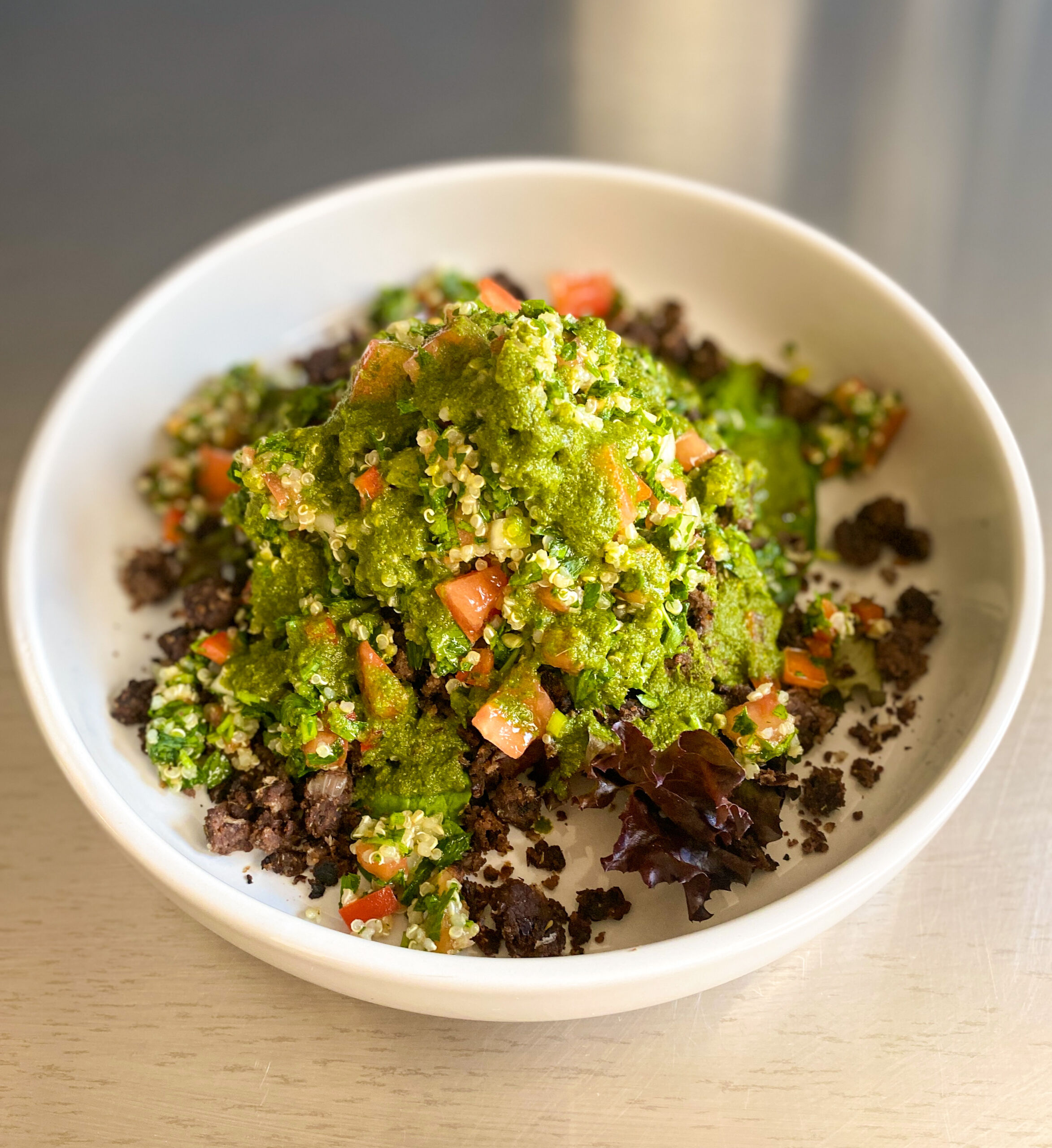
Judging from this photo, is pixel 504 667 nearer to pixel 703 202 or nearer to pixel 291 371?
pixel 291 371

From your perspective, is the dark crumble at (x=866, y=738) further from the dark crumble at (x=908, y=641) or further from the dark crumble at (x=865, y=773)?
the dark crumble at (x=908, y=641)

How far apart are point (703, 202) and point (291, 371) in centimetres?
125

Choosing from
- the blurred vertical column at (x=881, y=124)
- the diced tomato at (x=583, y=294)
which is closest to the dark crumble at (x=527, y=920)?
the diced tomato at (x=583, y=294)

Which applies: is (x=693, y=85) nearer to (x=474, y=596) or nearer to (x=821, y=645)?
(x=821, y=645)

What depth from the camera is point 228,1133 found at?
2094mm

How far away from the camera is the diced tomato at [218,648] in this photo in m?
2.39

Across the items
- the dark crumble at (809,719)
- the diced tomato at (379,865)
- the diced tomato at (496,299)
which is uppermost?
the diced tomato at (496,299)

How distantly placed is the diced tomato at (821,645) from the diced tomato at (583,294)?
1178mm

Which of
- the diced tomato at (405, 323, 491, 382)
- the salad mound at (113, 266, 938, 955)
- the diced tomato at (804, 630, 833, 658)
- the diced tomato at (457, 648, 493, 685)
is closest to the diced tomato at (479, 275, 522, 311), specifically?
the salad mound at (113, 266, 938, 955)

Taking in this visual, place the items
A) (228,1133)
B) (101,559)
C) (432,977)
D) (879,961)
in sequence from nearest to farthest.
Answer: (432,977)
(228,1133)
(879,961)
(101,559)

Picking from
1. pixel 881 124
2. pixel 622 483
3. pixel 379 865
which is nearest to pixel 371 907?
pixel 379 865

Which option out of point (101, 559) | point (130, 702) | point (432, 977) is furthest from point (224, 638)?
point (432, 977)

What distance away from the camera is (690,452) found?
2.29 metres

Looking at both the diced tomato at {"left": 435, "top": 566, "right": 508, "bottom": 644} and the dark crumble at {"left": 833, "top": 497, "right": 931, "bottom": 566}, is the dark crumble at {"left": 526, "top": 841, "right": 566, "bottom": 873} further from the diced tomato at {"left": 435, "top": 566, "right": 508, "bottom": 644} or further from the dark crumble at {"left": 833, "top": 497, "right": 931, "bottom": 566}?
the dark crumble at {"left": 833, "top": 497, "right": 931, "bottom": 566}
